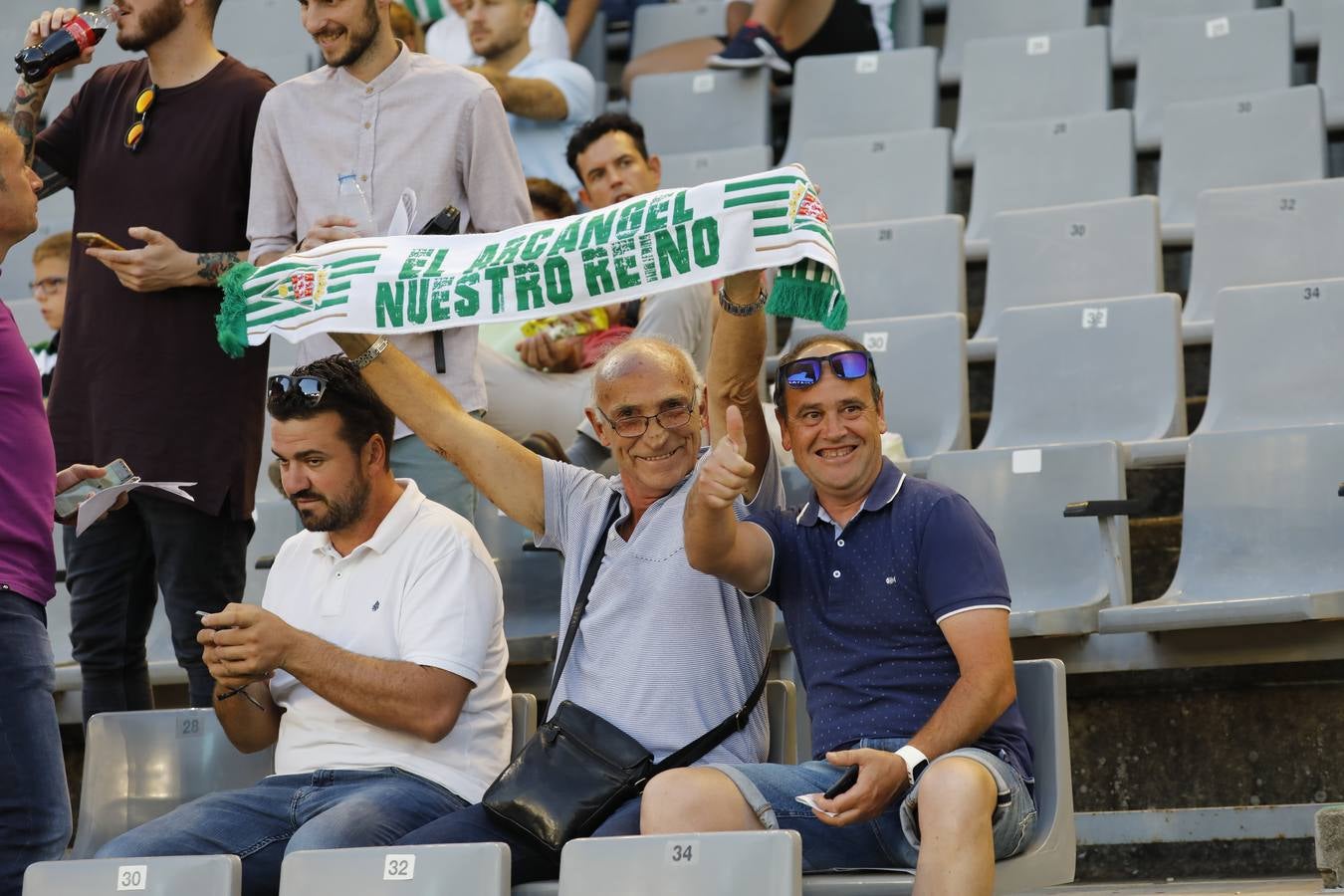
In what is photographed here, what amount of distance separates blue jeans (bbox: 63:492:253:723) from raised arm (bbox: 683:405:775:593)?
1002 mm

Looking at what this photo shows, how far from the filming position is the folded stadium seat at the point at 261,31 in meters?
6.25

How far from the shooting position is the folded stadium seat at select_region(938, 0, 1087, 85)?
5.89 m

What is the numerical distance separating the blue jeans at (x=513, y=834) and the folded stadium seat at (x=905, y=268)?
2.47 m

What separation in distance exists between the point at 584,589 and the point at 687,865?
27.7 inches

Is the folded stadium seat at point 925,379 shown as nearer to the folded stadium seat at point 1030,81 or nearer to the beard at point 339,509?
the folded stadium seat at point 1030,81

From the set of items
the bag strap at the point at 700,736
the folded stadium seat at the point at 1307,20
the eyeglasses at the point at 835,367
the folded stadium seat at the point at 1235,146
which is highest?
the folded stadium seat at the point at 1307,20

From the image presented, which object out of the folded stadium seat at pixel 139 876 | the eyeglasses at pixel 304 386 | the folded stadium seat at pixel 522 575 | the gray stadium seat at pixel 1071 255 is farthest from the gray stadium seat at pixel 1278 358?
the folded stadium seat at pixel 139 876

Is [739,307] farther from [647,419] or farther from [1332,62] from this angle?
[1332,62]

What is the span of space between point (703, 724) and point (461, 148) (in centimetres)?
122

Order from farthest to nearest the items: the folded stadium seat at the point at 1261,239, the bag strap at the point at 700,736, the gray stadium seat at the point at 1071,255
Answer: the gray stadium seat at the point at 1071,255 < the folded stadium seat at the point at 1261,239 < the bag strap at the point at 700,736

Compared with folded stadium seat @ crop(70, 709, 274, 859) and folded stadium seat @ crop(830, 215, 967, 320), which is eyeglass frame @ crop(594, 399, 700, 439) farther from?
folded stadium seat @ crop(830, 215, 967, 320)

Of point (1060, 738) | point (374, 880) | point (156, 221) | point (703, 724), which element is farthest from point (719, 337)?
point (156, 221)

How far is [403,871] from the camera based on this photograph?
7.27 ft

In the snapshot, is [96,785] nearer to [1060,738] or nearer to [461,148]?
[461,148]
